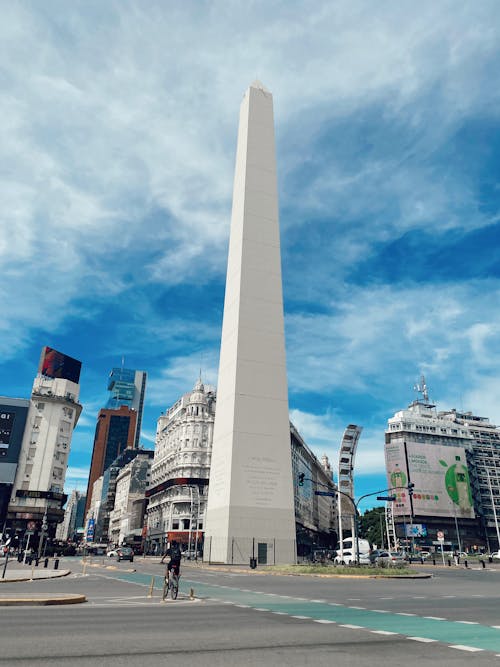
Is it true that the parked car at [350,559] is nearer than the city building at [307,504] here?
Yes

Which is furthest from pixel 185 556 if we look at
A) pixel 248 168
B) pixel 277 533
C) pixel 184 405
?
pixel 248 168

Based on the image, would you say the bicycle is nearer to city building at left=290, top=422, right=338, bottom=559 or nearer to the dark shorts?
the dark shorts

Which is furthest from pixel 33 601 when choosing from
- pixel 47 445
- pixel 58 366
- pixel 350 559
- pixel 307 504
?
pixel 307 504

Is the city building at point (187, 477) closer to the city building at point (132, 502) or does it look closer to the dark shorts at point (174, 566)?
the city building at point (132, 502)

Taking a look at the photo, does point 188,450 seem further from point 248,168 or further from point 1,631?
point 1,631

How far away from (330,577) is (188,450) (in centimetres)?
6432

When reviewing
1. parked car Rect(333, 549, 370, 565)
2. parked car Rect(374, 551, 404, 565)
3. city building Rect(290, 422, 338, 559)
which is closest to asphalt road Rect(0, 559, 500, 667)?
parked car Rect(374, 551, 404, 565)

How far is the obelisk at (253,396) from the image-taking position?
140 ft

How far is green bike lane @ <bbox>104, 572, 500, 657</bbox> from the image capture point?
9.03m

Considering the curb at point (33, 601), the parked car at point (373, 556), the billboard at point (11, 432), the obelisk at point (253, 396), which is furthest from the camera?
the billboard at point (11, 432)

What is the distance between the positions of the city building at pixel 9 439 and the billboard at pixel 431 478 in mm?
81642

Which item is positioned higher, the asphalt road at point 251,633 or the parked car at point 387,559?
the parked car at point 387,559

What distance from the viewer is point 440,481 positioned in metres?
123

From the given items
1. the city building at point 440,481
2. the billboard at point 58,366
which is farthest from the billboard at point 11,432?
the city building at point 440,481
